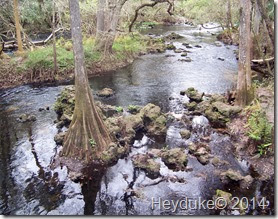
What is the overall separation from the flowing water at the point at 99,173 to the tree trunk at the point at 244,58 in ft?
7.70

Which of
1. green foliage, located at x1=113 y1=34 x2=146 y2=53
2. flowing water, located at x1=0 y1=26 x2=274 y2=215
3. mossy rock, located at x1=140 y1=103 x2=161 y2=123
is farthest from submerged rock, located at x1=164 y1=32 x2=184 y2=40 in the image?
mossy rock, located at x1=140 y1=103 x2=161 y2=123

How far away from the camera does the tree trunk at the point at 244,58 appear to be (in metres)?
14.1

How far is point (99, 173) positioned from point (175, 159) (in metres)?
2.95

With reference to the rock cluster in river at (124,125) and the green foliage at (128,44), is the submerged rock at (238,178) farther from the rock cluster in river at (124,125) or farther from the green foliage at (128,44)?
the green foliage at (128,44)

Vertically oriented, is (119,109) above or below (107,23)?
below

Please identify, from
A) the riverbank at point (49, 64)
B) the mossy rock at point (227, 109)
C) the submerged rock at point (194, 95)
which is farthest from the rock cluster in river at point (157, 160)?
the riverbank at point (49, 64)

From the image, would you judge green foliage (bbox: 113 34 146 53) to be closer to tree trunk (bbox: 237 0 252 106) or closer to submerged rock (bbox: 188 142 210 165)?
tree trunk (bbox: 237 0 252 106)

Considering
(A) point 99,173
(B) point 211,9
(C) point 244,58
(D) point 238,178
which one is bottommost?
(A) point 99,173

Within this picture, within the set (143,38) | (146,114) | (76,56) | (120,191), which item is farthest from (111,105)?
(143,38)

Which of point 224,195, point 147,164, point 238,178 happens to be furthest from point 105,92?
point 224,195

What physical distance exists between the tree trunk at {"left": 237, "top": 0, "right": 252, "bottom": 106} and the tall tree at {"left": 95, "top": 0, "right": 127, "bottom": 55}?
13.2 metres

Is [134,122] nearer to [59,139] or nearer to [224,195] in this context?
[59,139]

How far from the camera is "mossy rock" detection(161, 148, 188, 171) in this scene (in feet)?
36.2

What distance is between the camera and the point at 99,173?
10781 mm
